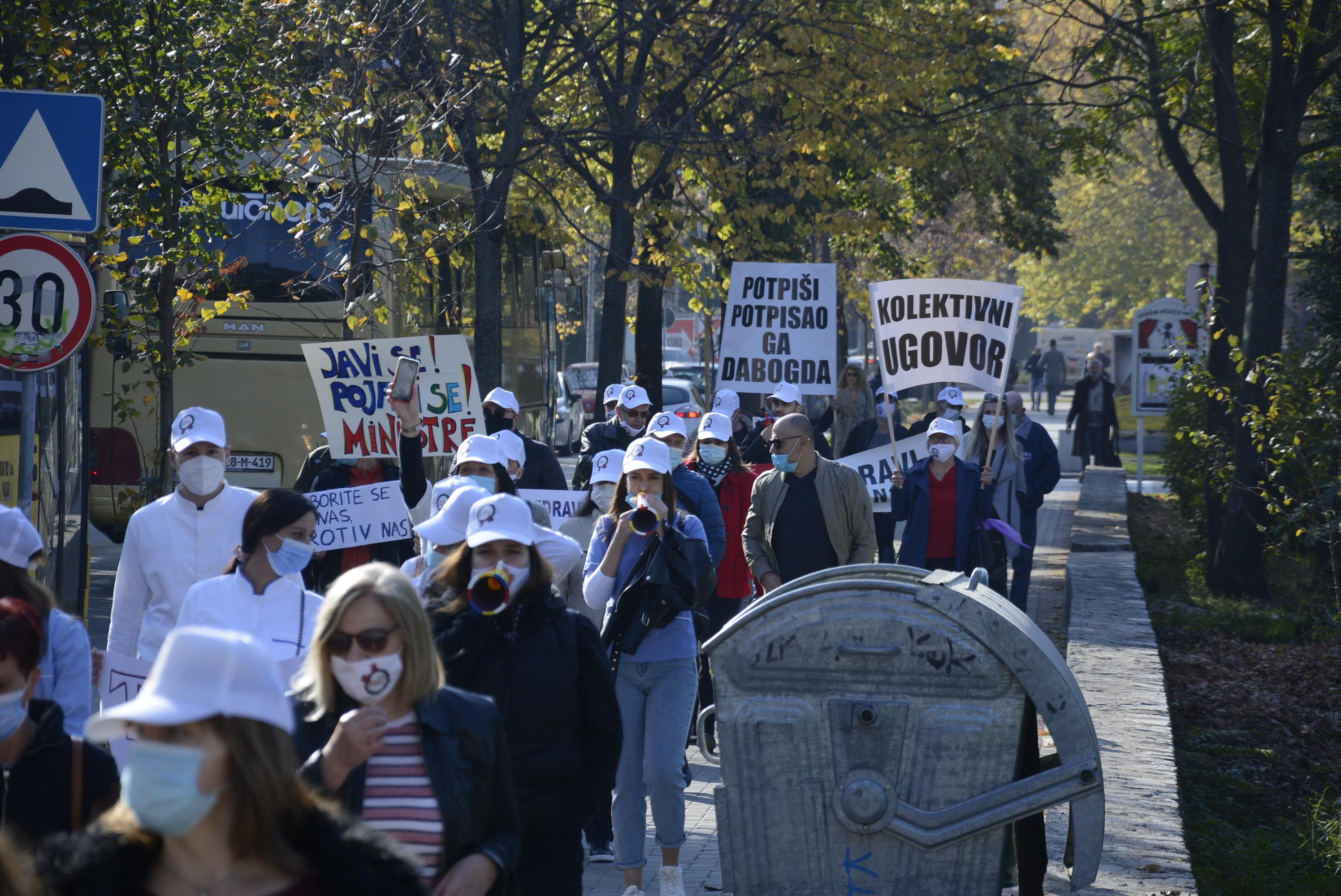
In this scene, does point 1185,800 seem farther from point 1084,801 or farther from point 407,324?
point 407,324

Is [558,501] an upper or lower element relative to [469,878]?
upper

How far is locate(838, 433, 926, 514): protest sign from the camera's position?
39.1 feet

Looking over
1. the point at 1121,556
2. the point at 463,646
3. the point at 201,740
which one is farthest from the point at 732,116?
the point at 201,740

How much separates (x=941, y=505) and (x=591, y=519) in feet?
9.39

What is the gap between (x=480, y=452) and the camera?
713 cm

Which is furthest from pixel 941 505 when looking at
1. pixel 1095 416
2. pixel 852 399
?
pixel 1095 416

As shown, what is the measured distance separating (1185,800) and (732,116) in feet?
35.9

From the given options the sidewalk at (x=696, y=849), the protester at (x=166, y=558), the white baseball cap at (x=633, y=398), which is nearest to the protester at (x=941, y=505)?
the sidewalk at (x=696, y=849)

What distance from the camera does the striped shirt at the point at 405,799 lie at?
10.2 ft

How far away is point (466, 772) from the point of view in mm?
3188

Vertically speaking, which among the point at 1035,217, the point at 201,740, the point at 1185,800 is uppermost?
the point at 1035,217

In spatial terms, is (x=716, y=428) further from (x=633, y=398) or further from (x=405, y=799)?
(x=405, y=799)

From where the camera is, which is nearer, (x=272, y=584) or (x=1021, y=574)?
(x=272, y=584)

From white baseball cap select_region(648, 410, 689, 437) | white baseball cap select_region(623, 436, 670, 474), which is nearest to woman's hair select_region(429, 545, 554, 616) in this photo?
white baseball cap select_region(623, 436, 670, 474)
